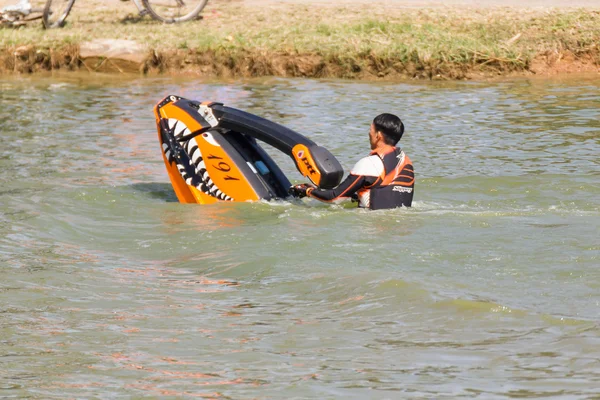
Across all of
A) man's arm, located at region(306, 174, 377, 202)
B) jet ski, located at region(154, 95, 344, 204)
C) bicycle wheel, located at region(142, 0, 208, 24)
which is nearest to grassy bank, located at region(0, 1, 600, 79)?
bicycle wheel, located at region(142, 0, 208, 24)

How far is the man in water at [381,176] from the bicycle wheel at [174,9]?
1202 cm

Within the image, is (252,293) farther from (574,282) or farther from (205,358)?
(574,282)

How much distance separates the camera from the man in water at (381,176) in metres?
8.53

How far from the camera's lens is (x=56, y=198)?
9953mm

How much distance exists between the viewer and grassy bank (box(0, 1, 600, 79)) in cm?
1816

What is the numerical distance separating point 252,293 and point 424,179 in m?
4.54

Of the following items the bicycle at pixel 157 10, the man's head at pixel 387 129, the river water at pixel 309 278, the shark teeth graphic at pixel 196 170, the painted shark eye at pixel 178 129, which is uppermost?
the bicycle at pixel 157 10

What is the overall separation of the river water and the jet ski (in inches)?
7.1

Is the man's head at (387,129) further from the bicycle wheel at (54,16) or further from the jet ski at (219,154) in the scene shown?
the bicycle wheel at (54,16)

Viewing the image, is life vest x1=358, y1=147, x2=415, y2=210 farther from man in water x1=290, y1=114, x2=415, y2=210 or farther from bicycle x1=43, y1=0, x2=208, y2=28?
bicycle x1=43, y1=0, x2=208, y2=28

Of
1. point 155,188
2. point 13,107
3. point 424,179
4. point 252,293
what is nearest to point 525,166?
point 424,179

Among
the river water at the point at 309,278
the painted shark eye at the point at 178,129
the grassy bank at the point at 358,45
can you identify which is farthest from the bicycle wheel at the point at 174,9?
the painted shark eye at the point at 178,129

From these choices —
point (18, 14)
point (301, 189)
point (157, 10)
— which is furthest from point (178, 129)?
point (157, 10)

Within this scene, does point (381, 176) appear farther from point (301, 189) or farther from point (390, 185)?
point (301, 189)
